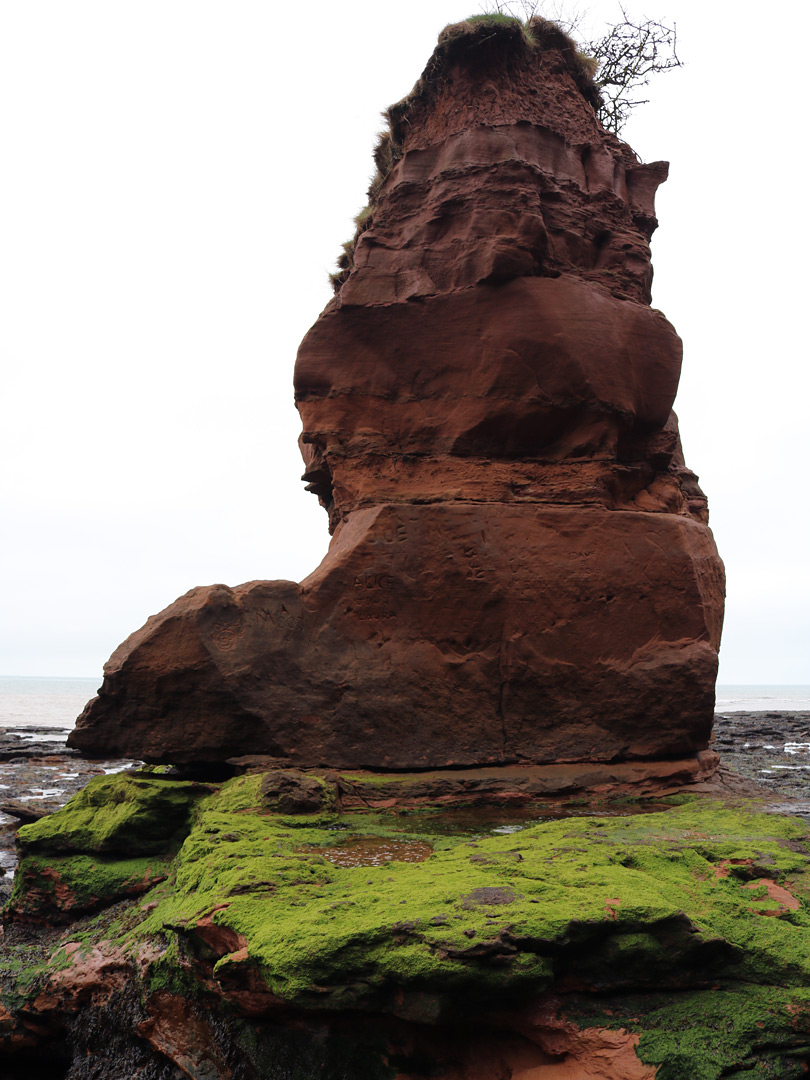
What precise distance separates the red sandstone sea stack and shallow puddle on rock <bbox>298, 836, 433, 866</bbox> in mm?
1267

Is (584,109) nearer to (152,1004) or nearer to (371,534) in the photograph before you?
(371,534)

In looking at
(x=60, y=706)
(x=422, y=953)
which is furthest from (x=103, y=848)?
(x=60, y=706)

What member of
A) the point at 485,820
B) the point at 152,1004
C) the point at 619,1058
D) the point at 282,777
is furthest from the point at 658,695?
the point at 152,1004

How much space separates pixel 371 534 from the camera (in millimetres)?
5992

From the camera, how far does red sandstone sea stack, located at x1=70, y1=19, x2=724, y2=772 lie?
226 inches

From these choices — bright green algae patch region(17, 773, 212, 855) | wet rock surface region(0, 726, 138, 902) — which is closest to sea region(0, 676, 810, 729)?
wet rock surface region(0, 726, 138, 902)

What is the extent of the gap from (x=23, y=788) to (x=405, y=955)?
13745 millimetres

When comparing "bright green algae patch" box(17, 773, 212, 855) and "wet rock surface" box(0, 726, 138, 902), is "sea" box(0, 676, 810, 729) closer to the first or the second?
"wet rock surface" box(0, 726, 138, 902)

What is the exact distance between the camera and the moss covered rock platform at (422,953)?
2938 mm

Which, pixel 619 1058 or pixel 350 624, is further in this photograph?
pixel 350 624

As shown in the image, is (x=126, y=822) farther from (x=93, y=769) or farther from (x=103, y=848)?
(x=93, y=769)

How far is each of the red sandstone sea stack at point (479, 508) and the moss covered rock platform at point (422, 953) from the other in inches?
40.2

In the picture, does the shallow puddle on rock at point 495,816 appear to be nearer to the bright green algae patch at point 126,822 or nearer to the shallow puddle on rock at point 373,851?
the shallow puddle on rock at point 373,851

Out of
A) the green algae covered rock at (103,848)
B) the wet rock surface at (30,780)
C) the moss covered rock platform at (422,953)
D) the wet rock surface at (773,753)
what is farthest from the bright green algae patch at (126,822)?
the wet rock surface at (773,753)
